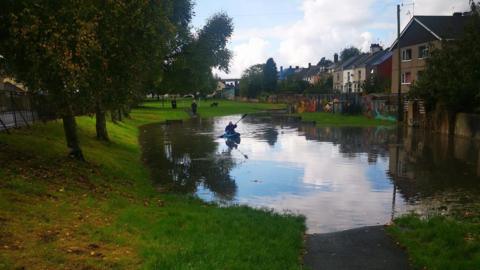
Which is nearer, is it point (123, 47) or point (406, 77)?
point (123, 47)

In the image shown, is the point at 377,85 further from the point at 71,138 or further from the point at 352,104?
the point at 71,138

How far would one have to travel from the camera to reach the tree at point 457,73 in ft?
101

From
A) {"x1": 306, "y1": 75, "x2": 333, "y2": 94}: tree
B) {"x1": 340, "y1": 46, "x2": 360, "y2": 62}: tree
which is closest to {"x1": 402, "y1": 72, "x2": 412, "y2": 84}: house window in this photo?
{"x1": 306, "y1": 75, "x2": 333, "y2": 94}: tree

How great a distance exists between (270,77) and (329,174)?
107522 millimetres

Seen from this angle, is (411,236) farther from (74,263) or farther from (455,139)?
(455,139)

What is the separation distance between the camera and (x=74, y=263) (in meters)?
6.60

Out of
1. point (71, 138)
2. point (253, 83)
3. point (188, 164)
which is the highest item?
point (253, 83)

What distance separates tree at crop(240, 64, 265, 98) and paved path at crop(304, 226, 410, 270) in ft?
380

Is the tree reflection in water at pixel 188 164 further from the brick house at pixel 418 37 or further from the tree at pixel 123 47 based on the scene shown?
the brick house at pixel 418 37

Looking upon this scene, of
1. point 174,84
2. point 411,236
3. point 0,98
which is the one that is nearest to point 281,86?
point 174,84

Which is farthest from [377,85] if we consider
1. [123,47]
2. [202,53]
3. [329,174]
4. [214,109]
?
[123,47]

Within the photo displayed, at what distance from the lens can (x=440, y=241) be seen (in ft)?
28.2

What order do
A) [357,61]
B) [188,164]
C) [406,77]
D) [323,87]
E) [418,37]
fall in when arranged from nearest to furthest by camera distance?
[188,164] → [418,37] → [406,77] → [357,61] → [323,87]

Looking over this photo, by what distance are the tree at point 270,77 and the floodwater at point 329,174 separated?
9240cm
